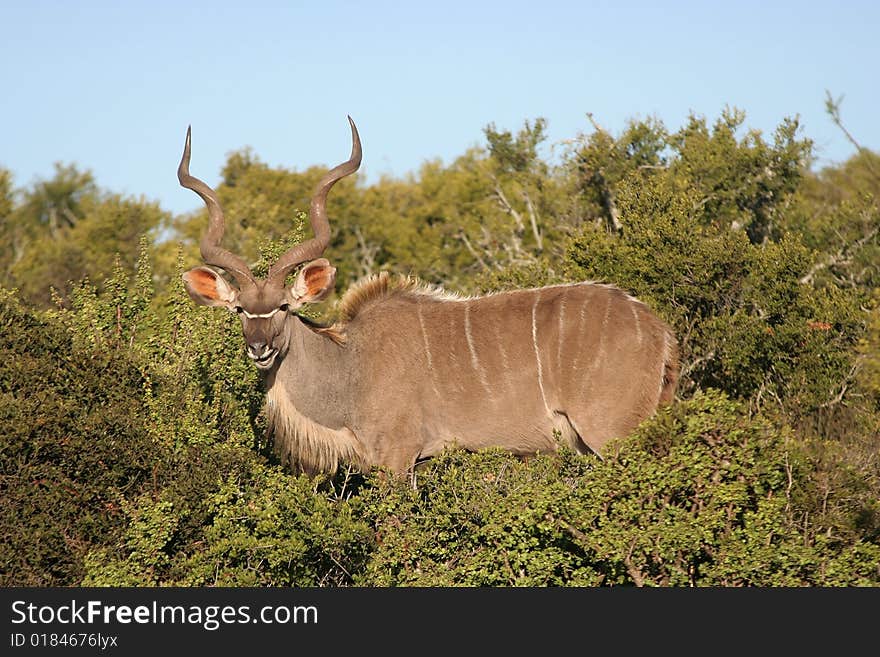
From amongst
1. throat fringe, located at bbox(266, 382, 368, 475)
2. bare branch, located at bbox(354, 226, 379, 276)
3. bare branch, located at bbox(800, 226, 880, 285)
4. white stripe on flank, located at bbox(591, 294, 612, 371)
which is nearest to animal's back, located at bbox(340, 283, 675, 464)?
white stripe on flank, located at bbox(591, 294, 612, 371)

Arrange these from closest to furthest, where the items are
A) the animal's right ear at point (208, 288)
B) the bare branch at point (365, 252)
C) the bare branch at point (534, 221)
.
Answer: the animal's right ear at point (208, 288), the bare branch at point (534, 221), the bare branch at point (365, 252)

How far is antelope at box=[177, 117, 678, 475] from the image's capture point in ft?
17.1

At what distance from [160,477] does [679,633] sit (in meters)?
2.23

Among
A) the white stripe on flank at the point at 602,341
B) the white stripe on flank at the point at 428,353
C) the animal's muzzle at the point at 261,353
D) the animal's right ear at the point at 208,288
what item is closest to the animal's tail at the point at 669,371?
the white stripe on flank at the point at 602,341

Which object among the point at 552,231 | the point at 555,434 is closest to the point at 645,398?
the point at 555,434

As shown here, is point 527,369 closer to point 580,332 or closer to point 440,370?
point 580,332

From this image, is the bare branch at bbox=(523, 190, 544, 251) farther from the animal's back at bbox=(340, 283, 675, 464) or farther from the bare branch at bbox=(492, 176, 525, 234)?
the animal's back at bbox=(340, 283, 675, 464)

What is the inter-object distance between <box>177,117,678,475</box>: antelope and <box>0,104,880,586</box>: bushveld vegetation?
26cm

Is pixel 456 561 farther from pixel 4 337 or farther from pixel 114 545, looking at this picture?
pixel 4 337

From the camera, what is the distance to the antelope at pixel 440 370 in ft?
17.1

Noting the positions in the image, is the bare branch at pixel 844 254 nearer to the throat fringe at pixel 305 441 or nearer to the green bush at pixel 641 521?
the green bush at pixel 641 521

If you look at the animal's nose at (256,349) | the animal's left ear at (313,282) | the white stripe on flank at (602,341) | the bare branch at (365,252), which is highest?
the bare branch at (365,252)

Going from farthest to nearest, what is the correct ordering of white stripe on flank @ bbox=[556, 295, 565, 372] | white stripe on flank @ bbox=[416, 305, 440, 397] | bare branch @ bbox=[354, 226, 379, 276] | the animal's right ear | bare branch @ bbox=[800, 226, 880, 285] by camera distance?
bare branch @ bbox=[354, 226, 379, 276] < bare branch @ bbox=[800, 226, 880, 285] < white stripe on flank @ bbox=[416, 305, 440, 397] < white stripe on flank @ bbox=[556, 295, 565, 372] < the animal's right ear

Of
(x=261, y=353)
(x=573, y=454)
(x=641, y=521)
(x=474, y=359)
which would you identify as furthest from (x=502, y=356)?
(x=641, y=521)
